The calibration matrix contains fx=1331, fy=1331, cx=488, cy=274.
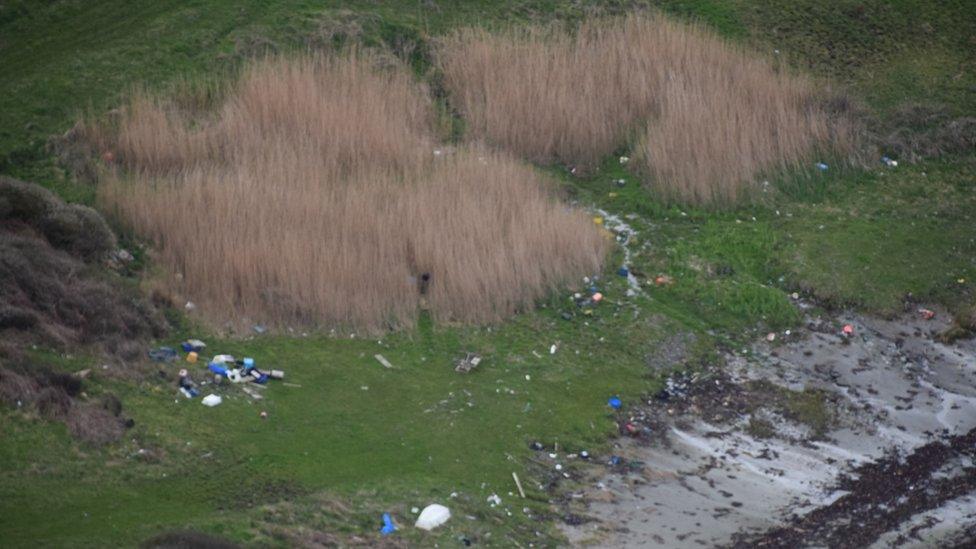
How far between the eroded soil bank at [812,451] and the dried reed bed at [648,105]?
4.13 m

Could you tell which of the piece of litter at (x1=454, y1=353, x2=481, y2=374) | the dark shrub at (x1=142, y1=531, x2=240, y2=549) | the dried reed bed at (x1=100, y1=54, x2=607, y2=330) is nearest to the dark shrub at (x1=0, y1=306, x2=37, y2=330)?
the dried reed bed at (x1=100, y1=54, x2=607, y2=330)

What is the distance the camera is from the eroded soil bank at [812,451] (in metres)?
14.1

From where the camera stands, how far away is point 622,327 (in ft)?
60.6

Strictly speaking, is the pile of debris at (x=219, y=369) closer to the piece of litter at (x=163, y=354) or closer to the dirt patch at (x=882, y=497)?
the piece of litter at (x=163, y=354)

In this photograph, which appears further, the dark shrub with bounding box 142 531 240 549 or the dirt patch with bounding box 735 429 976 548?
the dirt patch with bounding box 735 429 976 548

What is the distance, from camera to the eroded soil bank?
14125 millimetres

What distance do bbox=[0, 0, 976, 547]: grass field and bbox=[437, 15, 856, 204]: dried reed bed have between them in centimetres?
54

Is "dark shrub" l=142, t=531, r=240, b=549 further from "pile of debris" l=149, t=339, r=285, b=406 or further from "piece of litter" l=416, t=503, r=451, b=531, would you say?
"pile of debris" l=149, t=339, r=285, b=406

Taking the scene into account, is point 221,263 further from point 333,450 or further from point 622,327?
point 622,327

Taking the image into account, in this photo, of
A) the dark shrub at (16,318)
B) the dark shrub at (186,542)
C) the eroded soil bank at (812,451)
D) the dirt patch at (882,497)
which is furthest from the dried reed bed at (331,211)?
the dark shrub at (186,542)

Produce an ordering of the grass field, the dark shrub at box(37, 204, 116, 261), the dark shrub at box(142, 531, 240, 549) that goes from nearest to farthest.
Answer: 1. the dark shrub at box(142, 531, 240, 549)
2. the grass field
3. the dark shrub at box(37, 204, 116, 261)

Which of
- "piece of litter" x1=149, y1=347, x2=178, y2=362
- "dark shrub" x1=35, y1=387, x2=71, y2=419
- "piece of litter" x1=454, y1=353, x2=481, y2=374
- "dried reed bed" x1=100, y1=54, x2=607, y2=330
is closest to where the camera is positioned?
"dark shrub" x1=35, y1=387, x2=71, y2=419

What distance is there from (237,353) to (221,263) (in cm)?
172

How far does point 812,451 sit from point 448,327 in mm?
5003
